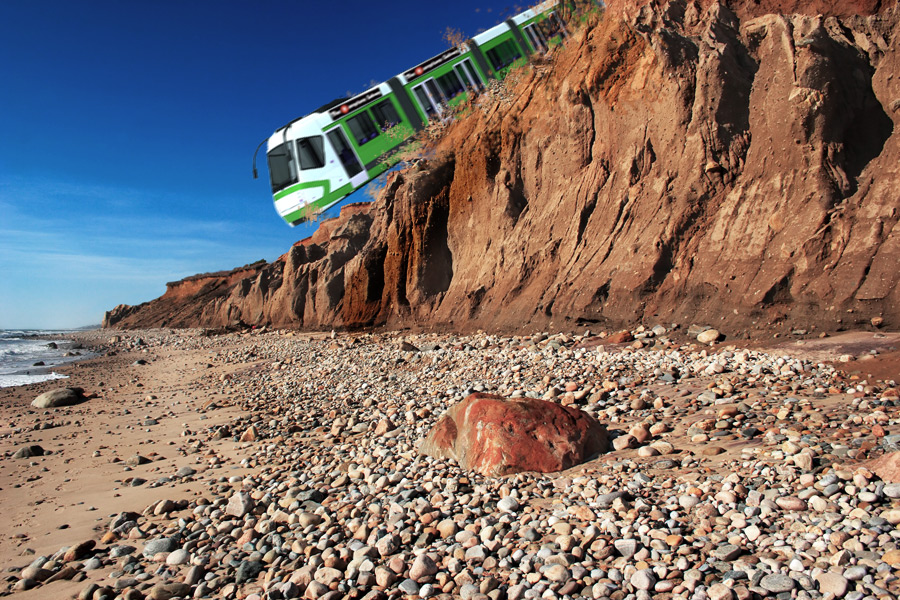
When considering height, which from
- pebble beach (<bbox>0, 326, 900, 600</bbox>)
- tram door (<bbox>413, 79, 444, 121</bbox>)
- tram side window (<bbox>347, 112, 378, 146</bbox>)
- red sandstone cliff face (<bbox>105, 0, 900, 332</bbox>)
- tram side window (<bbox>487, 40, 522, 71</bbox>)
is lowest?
pebble beach (<bbox>0, 326, 900, 600</bbox>)

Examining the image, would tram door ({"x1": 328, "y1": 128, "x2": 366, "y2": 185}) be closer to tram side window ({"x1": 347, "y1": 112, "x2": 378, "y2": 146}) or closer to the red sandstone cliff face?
tram side window ({"x1": 347, "y1": 112, "x2": 378, "y2": 146})

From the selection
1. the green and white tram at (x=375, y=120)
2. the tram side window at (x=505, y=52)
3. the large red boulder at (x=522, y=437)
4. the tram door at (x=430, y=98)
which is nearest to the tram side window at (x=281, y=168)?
the green and white tram at (x=375, y=120)

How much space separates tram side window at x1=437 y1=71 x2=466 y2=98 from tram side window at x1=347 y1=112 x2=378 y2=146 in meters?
2.84

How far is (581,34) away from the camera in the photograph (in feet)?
39.1

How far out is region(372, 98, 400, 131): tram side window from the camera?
57.8ft

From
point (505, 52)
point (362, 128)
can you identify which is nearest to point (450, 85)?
point (505, 52)

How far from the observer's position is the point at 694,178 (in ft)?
29.7

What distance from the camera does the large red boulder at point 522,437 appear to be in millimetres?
4336

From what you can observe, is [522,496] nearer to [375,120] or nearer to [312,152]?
[375,120]

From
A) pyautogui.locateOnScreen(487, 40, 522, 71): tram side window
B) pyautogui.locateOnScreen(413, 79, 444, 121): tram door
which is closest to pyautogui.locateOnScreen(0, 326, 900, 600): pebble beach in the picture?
pyautogui.locateOnScreen(413, 79, 444, 121): tram door

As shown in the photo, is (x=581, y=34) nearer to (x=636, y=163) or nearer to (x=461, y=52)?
(x=636, y=163)

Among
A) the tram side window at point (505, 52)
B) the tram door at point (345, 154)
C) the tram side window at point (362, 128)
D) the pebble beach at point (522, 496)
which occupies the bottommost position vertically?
the pebble beach at point (522, 496)

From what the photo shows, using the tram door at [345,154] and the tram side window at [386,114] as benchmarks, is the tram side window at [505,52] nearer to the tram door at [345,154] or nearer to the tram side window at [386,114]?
the tram side window at [386,114]

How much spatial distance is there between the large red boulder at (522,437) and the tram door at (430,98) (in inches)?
574
